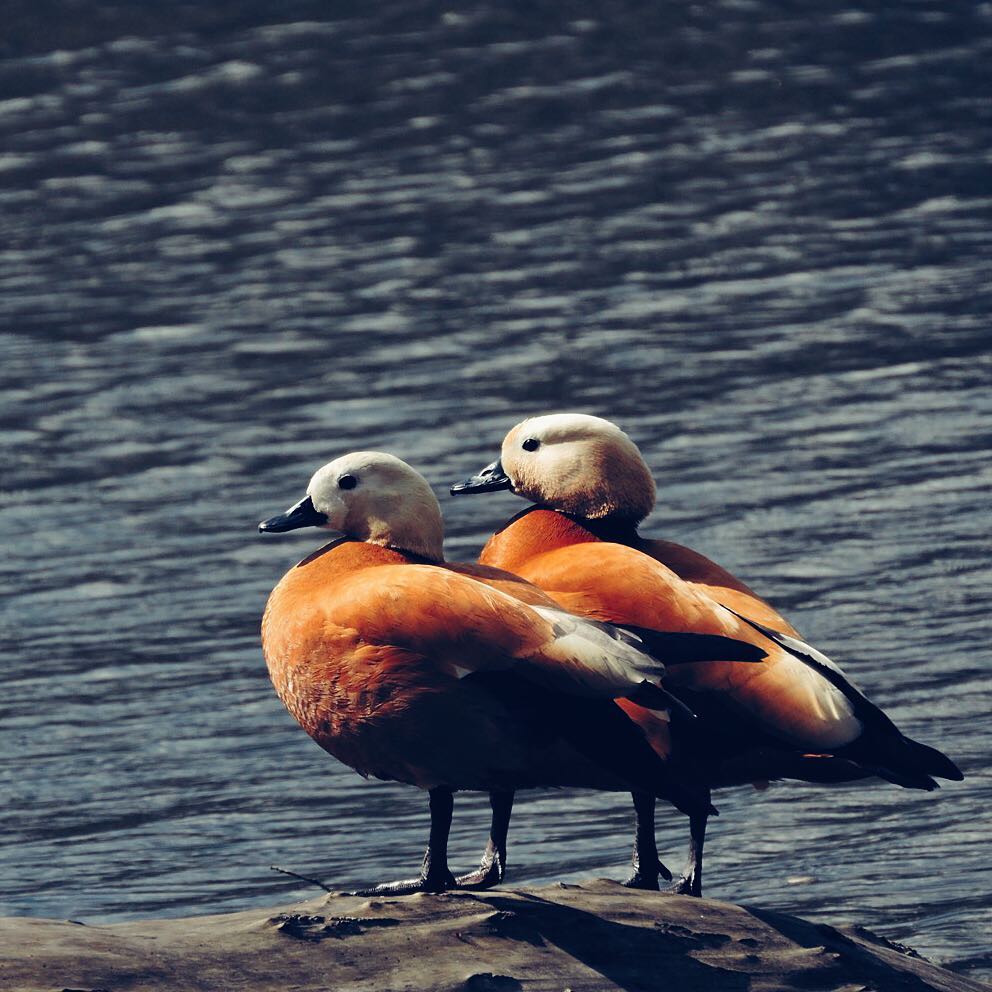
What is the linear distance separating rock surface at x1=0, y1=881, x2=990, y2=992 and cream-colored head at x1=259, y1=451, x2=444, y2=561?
105cm

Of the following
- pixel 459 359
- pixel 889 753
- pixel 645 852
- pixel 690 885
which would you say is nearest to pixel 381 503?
pixel 645 852

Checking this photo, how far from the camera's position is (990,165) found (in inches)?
760

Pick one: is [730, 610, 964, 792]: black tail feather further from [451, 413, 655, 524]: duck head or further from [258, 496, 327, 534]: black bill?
[258, 496, 327, 534]: black bill

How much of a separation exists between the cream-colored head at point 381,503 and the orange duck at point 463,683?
268 millimetres

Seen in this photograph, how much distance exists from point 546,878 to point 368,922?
2.87m

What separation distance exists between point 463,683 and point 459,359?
943cm

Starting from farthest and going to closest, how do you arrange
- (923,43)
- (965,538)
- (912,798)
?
(923,43) < (965,538) < (912,798)

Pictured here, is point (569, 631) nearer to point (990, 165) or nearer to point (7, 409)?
point (7, 409)

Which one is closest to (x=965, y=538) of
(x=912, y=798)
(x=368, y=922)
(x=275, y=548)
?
(x=912, y=798)

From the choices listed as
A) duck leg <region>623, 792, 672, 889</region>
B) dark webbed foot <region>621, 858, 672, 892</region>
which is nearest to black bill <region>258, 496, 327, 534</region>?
duck leg <region>623, 792, 672, 889</region>

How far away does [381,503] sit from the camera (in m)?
6.50

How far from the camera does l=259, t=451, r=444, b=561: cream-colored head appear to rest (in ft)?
21.3

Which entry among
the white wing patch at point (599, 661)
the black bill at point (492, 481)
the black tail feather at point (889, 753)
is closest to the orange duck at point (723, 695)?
the black tail feather at point (889, 753)

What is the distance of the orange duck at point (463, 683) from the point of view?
5.81m
